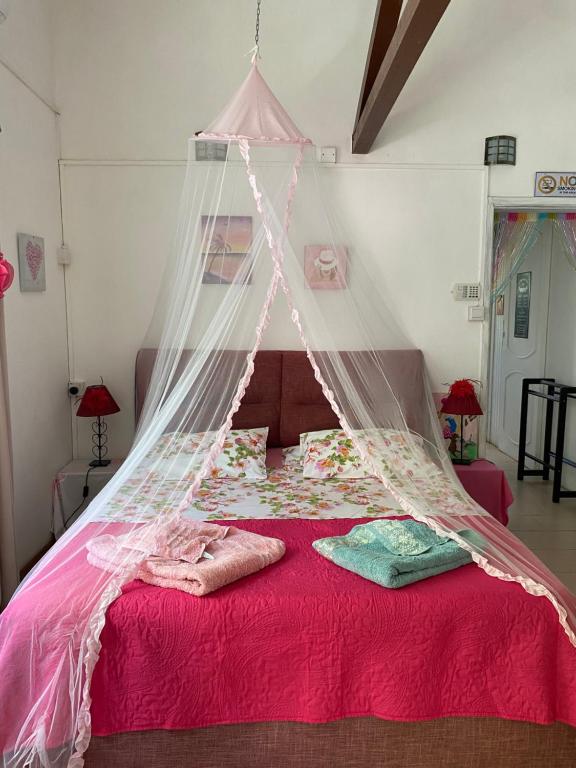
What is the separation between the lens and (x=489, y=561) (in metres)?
2.25

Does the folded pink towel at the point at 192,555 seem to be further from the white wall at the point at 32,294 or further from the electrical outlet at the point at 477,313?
the electrical outlet at the point at 477,313

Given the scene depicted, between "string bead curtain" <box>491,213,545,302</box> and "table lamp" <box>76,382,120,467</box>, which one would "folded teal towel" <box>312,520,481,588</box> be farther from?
"string bead curtain" <box>491,213,545,302</box>

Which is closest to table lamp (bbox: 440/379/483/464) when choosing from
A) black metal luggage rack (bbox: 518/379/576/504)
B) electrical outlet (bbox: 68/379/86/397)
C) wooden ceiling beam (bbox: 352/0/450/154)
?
black metal luggage rack (bbox: 518/379/576/504)

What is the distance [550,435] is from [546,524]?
986 mm

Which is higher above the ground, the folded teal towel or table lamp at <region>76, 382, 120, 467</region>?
table lamp at <region>76, 382, 120, 467</region>

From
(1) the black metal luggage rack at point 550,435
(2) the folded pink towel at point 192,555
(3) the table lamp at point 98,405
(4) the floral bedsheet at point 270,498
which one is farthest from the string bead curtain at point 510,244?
(2) the folded pink towel at point 192,555

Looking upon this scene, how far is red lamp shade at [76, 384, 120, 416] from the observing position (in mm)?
3766

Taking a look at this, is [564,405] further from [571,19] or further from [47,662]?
[47,662]

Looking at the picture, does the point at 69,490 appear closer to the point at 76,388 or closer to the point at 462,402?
the point at 76,388

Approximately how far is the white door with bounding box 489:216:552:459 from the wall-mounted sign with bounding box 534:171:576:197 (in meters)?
1.37

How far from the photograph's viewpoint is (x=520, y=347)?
592 cm

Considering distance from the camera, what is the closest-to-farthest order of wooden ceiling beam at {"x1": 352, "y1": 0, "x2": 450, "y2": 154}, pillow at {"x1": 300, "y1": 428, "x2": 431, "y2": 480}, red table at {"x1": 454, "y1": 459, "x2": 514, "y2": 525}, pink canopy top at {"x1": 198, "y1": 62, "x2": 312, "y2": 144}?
wooden ceiling beam at {"x1": 352, "y1": 0, "x2": 450, "y2": 154}
pink canopy top at {"x1": 198, "y1": 62, "x2": 312, "y2": 144}
pillow at {"x1": 300, "y1": 428, "x2": 431, "y2": 480}
red table at {"x1": 454, "y1": 459, "x2": 514, "y2": 525}

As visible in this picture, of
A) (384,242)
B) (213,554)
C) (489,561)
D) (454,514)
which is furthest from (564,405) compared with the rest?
(213,554)

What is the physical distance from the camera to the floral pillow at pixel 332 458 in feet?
11.0
